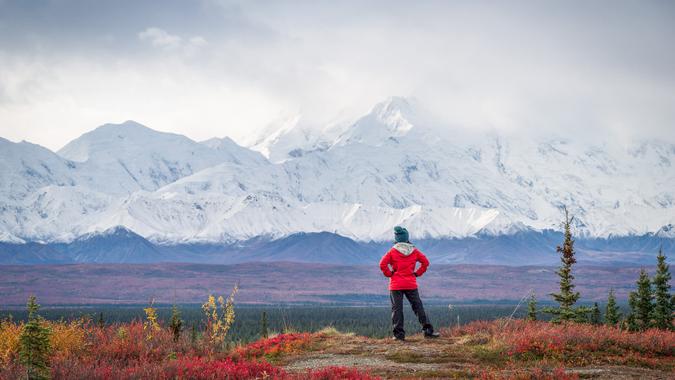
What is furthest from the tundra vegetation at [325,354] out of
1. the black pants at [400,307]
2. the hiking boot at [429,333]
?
the black pants at [400,307]

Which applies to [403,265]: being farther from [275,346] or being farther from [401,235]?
[275,346]

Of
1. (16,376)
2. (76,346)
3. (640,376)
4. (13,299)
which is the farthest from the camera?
(13,299)

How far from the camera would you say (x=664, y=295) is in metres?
35.6

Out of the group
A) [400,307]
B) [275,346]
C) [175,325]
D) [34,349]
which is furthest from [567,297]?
[34,349]

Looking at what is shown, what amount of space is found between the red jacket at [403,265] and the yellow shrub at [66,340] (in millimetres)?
7495

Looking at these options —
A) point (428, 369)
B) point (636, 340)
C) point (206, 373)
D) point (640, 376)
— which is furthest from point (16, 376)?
point (636, 340)

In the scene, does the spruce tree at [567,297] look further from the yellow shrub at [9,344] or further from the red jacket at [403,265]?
the yellow shrub at [9,344]

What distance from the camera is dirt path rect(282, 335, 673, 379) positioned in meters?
15.0

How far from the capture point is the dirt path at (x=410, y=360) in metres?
15.0

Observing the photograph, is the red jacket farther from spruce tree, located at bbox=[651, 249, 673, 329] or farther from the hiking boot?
spruce tree, located at bbox=[651, 249, 673, 329]

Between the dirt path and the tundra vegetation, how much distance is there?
1.0 inches

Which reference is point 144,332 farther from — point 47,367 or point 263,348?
point 47,367

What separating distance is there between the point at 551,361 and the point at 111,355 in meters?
9.50

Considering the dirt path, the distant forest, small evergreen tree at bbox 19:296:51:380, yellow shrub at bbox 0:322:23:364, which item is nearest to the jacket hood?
the dirt path
